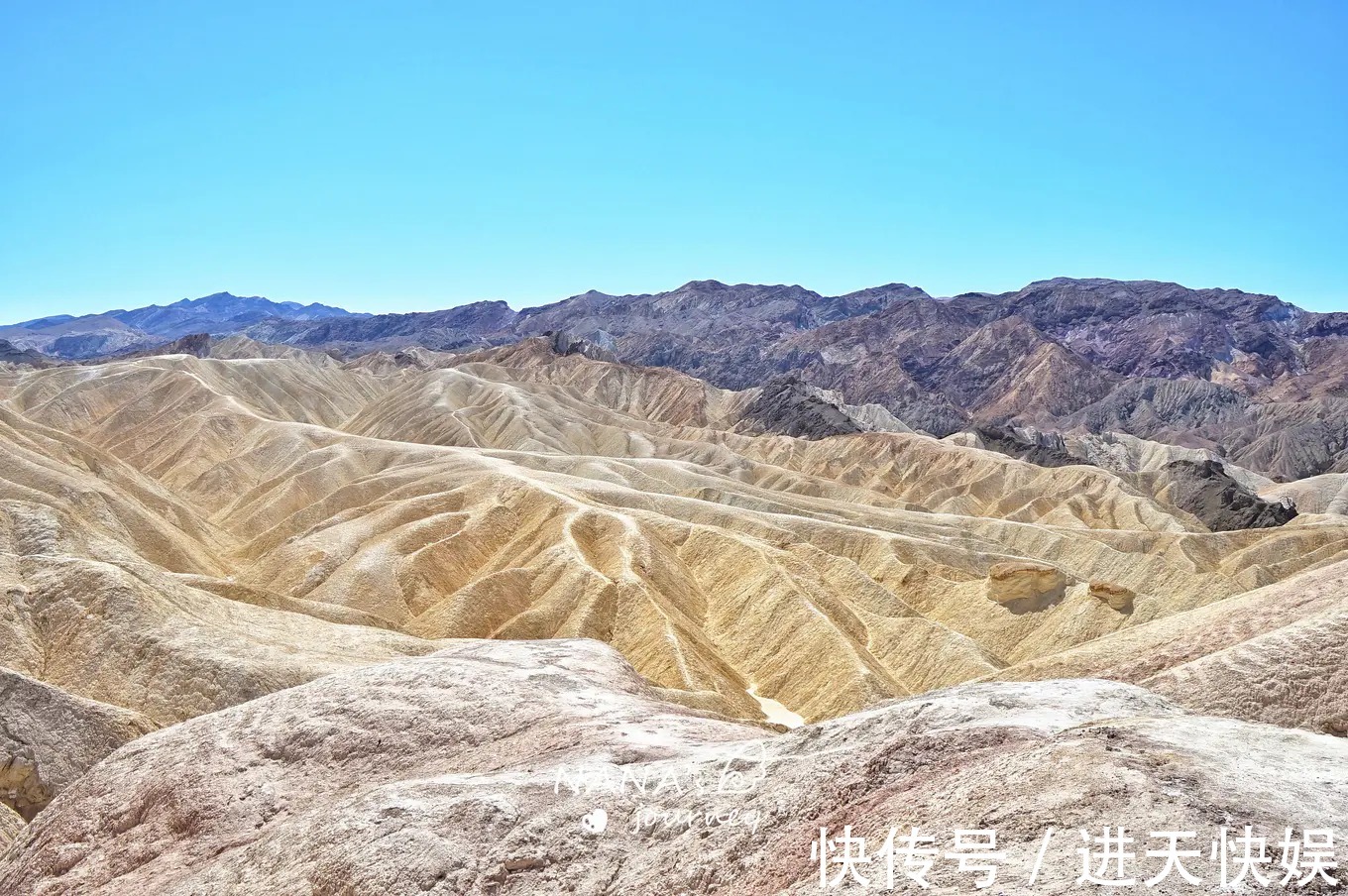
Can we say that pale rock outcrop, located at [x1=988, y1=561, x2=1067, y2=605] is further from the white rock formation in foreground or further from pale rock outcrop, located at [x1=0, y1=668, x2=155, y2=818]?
pale rock outcrop, located at [x1=0, y1=668, x2=155, y2=818]

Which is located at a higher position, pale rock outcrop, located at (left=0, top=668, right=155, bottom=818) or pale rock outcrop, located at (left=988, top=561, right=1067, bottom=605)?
pale rock outcrop, located at (left=0, top=668, right=155, bottom=818)

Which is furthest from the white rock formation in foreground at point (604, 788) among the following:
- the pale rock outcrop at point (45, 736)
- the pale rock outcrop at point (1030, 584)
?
the pale rock outcrop at point (1030, 584)

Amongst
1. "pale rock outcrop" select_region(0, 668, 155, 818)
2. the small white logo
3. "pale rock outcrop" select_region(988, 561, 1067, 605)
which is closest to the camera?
the small white logo

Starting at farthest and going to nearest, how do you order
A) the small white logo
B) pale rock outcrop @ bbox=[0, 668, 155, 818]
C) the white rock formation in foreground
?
1. pale rock outcrop @ bbox=[0, 668, 155, 818]
2. the small white logo
3. the white rock formation in foreground

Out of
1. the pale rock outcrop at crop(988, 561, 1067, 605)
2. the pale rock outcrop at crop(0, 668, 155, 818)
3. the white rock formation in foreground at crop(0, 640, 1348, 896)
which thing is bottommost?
the pale rock outcrop at crop(988, 561, 1067, 605)

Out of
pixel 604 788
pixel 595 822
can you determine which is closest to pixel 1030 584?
pixel 604 788

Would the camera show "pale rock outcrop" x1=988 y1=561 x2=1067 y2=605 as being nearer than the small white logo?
No

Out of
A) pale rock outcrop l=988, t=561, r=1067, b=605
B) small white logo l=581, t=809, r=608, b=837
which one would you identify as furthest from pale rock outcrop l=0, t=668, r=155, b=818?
pale rock outcrop l=988, t=561, r=1067, b=605

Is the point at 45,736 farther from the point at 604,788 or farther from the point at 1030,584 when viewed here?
the point at 1030,584

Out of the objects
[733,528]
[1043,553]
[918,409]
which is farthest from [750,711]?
[918,409]
